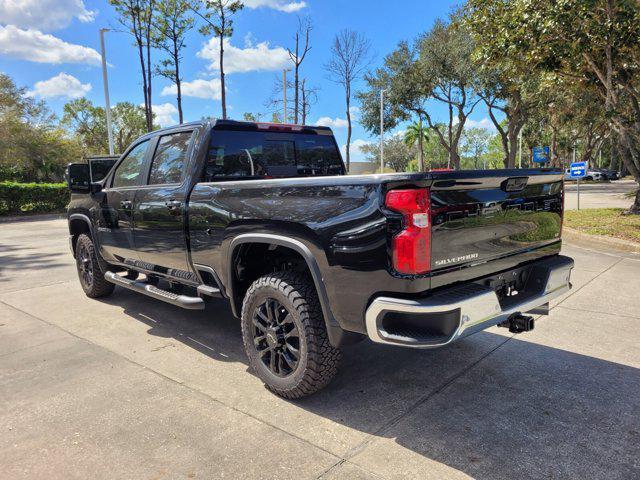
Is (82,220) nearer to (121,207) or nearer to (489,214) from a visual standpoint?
(121,207)

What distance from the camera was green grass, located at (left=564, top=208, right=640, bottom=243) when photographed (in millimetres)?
9829

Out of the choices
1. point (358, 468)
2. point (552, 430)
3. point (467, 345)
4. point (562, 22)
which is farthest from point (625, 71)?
point (358, 468)

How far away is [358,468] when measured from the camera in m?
2.46

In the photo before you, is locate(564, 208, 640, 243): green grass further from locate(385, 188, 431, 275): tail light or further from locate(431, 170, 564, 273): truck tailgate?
locate(385, 188, 431, 275): tail light

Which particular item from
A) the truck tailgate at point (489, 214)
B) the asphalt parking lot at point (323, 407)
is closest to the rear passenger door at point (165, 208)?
the asphalt parking lot at point (323, 407)

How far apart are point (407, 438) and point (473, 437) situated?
39 cm

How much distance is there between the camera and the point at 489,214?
2.85 m

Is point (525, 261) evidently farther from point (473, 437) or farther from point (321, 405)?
point (321, 405)

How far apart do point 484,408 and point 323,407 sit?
106cm

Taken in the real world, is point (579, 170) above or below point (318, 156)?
below

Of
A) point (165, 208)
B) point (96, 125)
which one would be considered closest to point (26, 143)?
point (96, 125)

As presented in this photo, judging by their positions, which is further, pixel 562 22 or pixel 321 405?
pixel 562 22

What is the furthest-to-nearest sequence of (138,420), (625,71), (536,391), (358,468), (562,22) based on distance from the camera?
(625,71) < (562,22) < (536,391) < (138,420) < (358,468)

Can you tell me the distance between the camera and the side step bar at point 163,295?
3.83 metres
